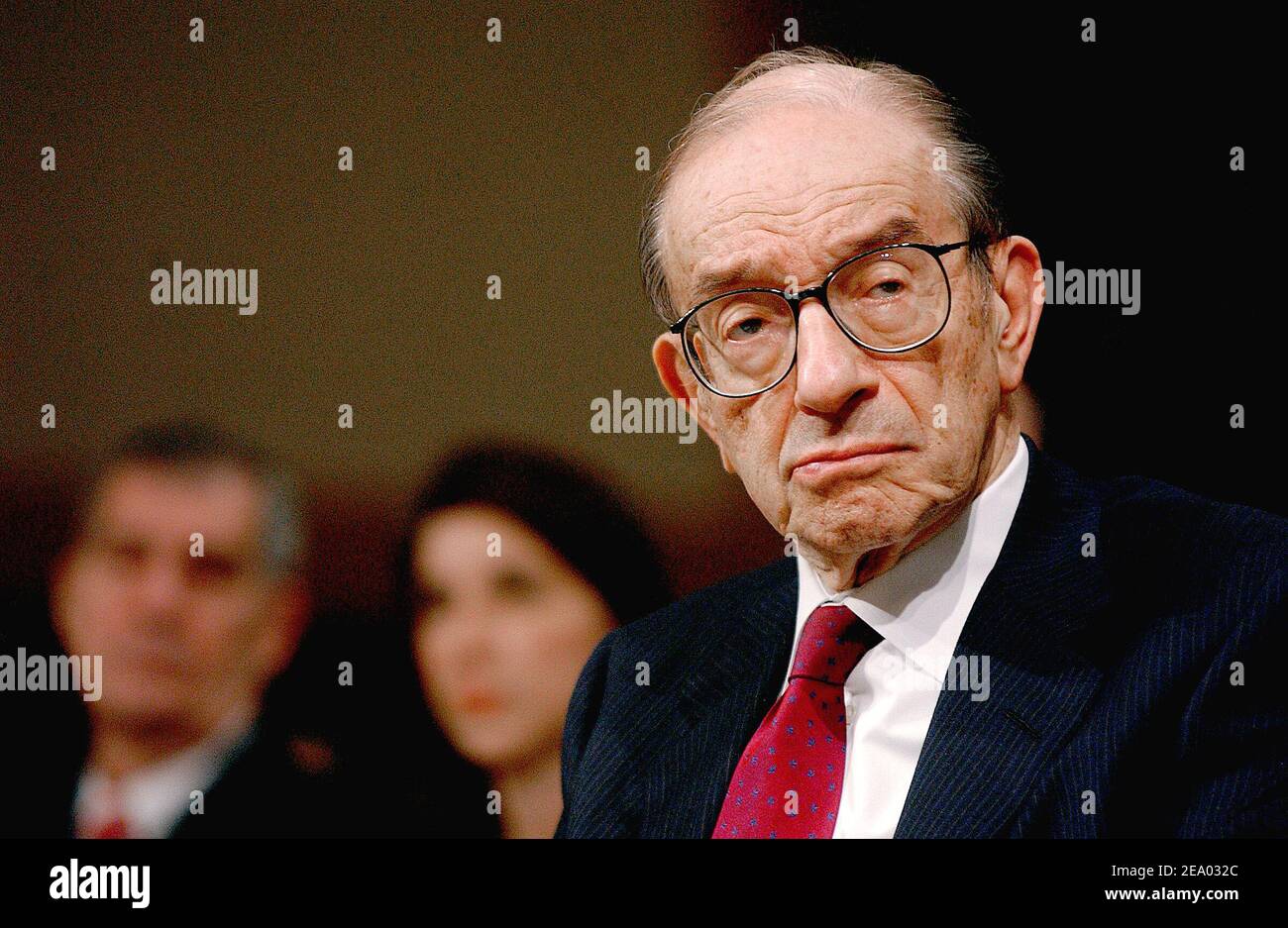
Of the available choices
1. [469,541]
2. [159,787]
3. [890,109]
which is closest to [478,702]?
[469,541]

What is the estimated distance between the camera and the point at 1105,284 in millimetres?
1933

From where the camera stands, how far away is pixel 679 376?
1.88 metres

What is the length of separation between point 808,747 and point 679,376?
64 cm

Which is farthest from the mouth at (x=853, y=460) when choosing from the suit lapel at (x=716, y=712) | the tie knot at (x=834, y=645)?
the suit lapel at (x=716, y=712)

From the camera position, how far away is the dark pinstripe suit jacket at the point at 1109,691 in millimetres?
1433

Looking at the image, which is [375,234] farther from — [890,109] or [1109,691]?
[1109,691]

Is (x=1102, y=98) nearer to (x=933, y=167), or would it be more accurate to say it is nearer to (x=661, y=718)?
(x=933, y=167)

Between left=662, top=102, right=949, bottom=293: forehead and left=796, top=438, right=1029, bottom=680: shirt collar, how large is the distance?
419 millimetres

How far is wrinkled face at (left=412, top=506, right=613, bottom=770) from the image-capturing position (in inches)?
81.1

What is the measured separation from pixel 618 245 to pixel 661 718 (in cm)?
86

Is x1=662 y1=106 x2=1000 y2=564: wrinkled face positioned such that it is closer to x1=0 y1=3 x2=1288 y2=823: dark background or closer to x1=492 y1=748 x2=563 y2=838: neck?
x1=0 y1=3 x2=1288 y2=823: dark background

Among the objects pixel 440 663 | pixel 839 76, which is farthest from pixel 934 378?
pixel 440 663

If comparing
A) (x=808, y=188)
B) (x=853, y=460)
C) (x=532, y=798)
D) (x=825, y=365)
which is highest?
(x=808, y=188)

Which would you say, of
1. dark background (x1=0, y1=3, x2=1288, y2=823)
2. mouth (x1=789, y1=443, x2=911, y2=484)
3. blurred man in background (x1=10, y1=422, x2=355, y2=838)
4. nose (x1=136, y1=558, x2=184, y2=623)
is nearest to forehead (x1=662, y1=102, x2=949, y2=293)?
mouth (x1=789, y1=443, x2=911, y2=484)
